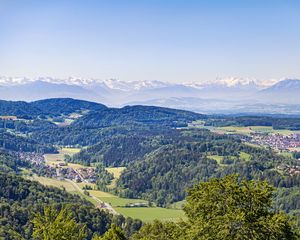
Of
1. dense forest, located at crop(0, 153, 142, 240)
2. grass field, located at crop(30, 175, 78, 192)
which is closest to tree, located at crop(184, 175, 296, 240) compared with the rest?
dense forest, located at crop(0, 153, 142, 240)

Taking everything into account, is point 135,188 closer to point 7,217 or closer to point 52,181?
point 52,181

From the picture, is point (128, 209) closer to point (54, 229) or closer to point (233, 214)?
point (233, 214)

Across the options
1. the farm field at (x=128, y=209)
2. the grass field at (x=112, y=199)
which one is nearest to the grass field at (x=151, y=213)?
the farm field at (x=128, y=209)

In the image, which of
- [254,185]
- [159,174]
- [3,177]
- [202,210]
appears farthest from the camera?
[159,174]

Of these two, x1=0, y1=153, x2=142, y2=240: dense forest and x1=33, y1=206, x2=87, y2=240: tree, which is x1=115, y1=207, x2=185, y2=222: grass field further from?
x1=33, y1=206, x2=87, y2=240: tree

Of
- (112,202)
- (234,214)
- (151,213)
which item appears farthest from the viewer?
(112,202)

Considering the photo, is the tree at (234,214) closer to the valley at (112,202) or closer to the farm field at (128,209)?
the valley at (112,202)

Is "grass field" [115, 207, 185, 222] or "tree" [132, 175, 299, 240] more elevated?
"tree" [132, 175, 299, 240]

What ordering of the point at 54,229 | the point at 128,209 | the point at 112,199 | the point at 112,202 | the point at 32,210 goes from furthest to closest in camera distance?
1. the point at 112,199
2. the point at 112,202
3. the point at 128,209
4. the point at 32,210
5. the point at 54,229

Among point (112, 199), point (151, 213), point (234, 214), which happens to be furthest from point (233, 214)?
point (112, 199)

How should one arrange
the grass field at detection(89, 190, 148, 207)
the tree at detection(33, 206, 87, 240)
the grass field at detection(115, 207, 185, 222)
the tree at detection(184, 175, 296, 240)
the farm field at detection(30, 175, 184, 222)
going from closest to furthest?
the tree at detection(33, 206, 87, 240) → the tree at detection(184, 175, 296, 240) → the grass field at detection(115, 207, 185, 222) → the farm field at detection(30, 175, 184, 222) → the grass field at detection(89, 190, 148, 207)

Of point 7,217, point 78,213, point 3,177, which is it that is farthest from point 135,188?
point 7,217
